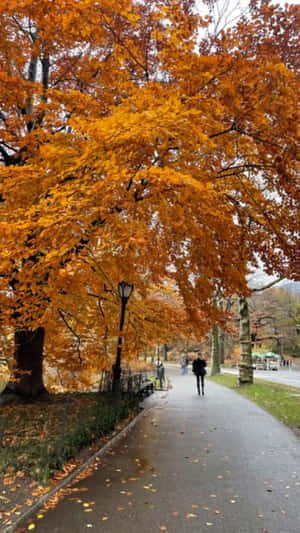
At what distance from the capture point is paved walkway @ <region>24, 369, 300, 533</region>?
3.76 meters

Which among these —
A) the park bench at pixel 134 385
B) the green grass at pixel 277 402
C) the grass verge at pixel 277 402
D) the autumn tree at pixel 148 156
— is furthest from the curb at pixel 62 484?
the green grass at pixel 277 402

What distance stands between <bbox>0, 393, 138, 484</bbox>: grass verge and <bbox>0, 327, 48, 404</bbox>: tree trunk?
63 cm

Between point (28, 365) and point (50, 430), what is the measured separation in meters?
3.41

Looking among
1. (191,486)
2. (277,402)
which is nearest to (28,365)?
(191,486)

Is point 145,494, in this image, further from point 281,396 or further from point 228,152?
point 281,396

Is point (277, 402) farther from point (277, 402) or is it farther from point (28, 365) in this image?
point (28, 365)

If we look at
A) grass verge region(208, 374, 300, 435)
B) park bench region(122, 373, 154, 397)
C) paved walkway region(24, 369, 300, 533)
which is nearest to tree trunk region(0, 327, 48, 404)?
park bench region(122, 373, 154, 397)

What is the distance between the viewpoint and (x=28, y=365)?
9.71 meters

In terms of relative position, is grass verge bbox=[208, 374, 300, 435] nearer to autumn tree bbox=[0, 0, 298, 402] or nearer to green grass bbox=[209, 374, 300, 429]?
green grass bbox=[209, 374, 300, 429]

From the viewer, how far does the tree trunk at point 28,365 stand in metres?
9.65

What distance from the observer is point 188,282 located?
9500mm

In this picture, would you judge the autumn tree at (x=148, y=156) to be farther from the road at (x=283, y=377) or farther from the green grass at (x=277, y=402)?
the road at (x=283, y=377)

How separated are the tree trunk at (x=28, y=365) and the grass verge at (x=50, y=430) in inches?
25.0

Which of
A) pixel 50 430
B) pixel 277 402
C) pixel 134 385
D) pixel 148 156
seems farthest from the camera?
pixel 134 385
